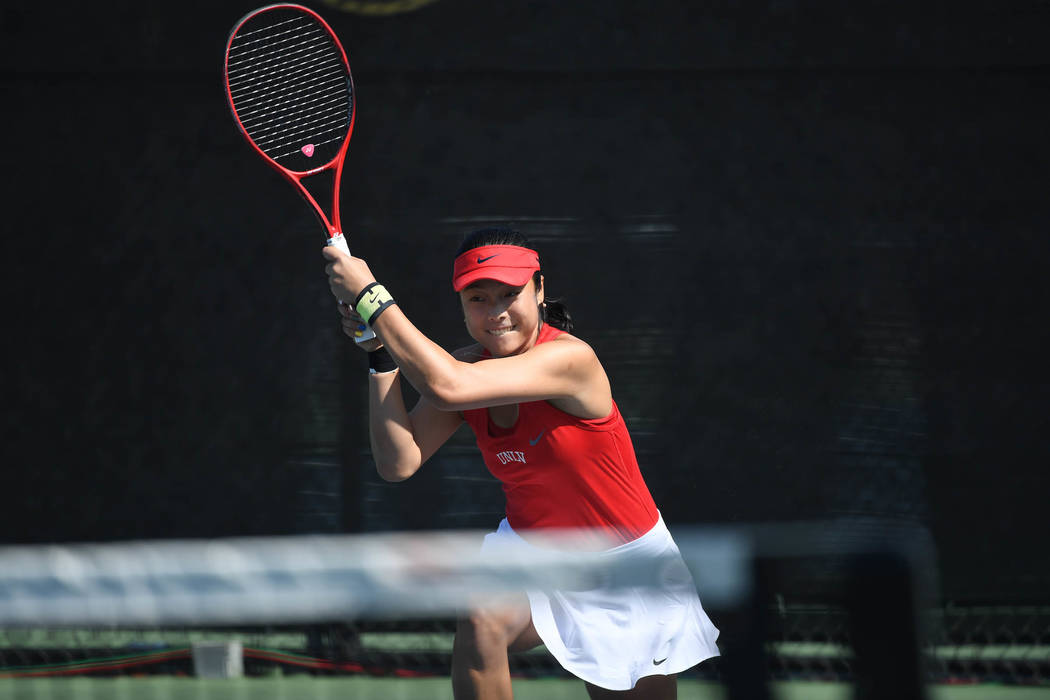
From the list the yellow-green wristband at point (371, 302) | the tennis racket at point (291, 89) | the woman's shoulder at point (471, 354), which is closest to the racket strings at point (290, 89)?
the tennis racket at point (291, 89)

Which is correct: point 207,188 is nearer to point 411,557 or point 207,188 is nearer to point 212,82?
point 212,82

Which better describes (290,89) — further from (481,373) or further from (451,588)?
(451,588)

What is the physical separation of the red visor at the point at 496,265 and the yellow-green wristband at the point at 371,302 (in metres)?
0.14

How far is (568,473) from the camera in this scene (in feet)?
6.67

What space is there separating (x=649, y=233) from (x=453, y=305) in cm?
60

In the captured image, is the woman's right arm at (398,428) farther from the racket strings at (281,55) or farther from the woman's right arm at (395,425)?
the racket strings at (281,55)

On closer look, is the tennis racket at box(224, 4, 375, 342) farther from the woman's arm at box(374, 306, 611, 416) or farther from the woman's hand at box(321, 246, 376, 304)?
the woman's arm at box(374, 306, 611, 416)

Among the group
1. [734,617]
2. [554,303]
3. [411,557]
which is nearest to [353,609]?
[411,557]

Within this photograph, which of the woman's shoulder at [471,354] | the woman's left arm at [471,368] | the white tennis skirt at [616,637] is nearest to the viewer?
the white tennis skirt at [616,637]

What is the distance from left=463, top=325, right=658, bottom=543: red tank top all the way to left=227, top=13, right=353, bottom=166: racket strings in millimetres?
1084

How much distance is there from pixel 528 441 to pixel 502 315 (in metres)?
0.22

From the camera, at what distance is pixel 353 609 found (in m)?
1.20

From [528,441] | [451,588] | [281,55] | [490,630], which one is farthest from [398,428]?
[281,55]

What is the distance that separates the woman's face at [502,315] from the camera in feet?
6.85
